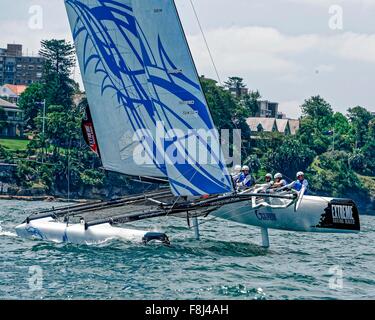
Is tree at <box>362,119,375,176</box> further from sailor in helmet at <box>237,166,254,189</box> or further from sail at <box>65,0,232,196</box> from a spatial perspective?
sail at <box>65,0,232,196</box>

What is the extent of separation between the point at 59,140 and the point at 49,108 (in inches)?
176

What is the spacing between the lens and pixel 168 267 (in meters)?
22.2

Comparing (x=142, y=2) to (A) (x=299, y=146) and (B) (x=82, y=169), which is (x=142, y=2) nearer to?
(B) (x=82, y=169)

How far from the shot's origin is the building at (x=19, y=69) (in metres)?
159

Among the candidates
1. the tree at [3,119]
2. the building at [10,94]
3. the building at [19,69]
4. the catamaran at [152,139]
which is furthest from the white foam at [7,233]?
the building at [19,69]

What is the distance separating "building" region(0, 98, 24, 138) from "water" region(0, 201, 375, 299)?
7145 cm

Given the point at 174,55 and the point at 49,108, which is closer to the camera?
the point at 174,55

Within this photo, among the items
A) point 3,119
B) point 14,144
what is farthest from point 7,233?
point 3,119

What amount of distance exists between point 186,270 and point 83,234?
521cm

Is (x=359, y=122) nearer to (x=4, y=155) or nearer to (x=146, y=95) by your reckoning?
(x=4, y=155)

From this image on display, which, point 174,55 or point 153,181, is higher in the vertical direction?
point 174,55

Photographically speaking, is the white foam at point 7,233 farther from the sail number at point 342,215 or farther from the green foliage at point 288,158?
the green foliage at point 288,158

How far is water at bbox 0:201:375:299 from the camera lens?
19328mm
